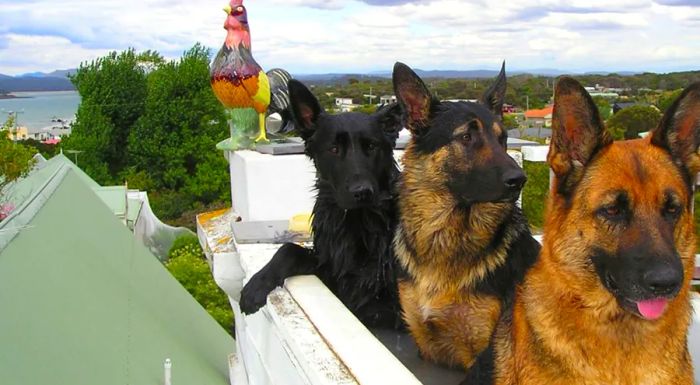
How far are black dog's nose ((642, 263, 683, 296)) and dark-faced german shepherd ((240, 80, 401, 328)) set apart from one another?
207 centimetres

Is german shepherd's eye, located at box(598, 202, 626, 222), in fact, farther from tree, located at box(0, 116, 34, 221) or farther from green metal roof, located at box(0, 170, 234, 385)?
tree, located at box(0, 116, 34, 221)

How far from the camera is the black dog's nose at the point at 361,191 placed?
4027mm

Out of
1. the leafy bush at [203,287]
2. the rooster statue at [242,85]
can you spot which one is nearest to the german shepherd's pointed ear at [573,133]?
the rooster statue at [242,85]

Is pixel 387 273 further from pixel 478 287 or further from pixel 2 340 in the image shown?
pixel 2 340

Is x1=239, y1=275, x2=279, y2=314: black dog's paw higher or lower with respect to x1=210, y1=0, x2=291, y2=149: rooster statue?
lower

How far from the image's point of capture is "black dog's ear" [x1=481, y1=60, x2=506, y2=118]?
3.74 meters

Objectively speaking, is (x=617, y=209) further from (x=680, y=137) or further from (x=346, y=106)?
(x=346, y=106)

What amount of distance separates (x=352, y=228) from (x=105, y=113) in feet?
131

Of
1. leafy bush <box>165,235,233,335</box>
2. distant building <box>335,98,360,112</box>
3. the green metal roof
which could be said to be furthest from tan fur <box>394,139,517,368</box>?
leafy bush <box>165,235,233,335</box>

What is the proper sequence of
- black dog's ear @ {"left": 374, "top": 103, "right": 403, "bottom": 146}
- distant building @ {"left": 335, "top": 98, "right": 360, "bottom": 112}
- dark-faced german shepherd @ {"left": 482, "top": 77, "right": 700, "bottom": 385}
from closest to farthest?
dark-faced german shepherd @ {"left": 482, "top": 77, "right": 700, "bottom": 385} < black dog's ear @ {"left": 374, "top": 103, "right": 403, "bottom": 146} < distant building @ {"left": 335, "top": 98, "right": 360, "bottom": 112}

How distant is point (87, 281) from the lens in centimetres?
750

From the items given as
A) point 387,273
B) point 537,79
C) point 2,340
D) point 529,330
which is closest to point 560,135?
point 529,330

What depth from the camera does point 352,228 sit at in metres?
4.29

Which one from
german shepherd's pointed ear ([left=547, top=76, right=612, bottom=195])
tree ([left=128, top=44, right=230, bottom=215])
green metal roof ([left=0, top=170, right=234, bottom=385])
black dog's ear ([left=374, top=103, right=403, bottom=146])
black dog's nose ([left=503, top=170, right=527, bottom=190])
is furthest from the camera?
tree ([left=128, top=44, right=230, bottom=215])
